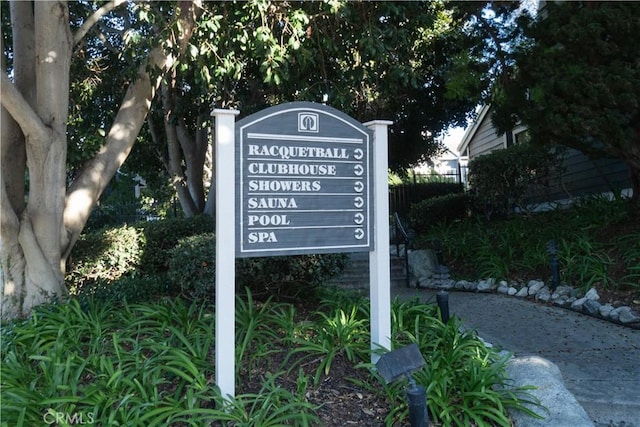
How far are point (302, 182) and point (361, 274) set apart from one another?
6.17 m

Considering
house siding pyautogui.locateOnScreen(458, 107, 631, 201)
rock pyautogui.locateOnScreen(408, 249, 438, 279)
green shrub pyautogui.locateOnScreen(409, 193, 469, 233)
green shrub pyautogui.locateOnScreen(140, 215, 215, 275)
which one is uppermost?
house siding pyautogui.locateOnScreen(458, 107, 631, 201)

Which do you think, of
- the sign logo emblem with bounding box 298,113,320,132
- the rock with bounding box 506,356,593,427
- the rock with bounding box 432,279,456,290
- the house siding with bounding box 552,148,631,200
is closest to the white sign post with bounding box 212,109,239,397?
the sign logo emblem with bounding box 298,113,320,132

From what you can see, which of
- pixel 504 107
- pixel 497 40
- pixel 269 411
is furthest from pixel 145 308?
pixel 497 40

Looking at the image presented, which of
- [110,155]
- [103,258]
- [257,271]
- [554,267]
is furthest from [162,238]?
[554,267]

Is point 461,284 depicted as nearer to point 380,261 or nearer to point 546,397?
point 380,261

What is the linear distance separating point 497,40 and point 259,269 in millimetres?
7044

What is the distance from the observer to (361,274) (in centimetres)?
990

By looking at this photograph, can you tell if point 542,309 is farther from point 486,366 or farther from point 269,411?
point 269,411

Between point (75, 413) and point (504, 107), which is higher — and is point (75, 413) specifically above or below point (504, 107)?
below

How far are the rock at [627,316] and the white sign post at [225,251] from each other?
4.93 meters

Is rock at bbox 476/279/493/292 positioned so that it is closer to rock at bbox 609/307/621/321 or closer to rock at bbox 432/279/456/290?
rock at bbox 432/279/456/290

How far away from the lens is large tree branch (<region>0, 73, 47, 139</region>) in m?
5.29

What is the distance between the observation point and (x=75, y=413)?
131 inches

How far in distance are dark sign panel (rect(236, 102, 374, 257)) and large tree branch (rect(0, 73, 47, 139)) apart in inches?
120
